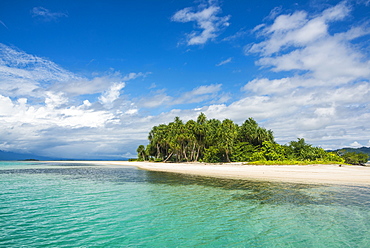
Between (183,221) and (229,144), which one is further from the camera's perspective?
(229,144)

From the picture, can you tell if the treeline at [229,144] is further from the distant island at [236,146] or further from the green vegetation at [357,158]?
the green vegetation at [357,158]

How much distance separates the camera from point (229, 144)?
69.7 meters

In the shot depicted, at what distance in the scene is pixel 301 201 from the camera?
1617 centimetres

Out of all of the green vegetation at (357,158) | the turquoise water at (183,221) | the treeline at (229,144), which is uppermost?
the treeline at (229,144)

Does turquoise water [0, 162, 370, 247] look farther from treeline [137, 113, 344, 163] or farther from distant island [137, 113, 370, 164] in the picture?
treeline [137, 113, 344, 163]

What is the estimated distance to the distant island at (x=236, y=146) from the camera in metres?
63.0

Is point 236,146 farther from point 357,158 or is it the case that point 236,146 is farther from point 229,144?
point 357,158

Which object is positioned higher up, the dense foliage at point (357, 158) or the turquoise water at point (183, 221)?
the dense foliage at point (357, 158)

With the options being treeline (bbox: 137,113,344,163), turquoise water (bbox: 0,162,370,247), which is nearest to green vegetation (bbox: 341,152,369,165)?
treeline (bbox: 137,113,344,163)

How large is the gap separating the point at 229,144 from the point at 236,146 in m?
5.20

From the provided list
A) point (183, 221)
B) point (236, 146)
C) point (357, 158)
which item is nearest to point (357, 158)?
point (357, 158)

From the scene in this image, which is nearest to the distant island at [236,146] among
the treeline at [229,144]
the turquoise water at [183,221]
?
the treeline at [229,144]

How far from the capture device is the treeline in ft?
209

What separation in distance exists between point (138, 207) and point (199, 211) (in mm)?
3896
